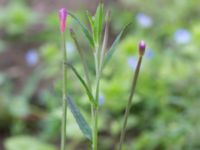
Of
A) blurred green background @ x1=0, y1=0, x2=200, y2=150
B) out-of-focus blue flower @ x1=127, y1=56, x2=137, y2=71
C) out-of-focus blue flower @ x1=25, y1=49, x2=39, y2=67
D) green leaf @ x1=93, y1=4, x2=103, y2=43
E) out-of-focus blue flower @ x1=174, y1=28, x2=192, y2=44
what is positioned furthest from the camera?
out-of-focus blue flower @ x1=25, y1=49, x2=39, y2=67

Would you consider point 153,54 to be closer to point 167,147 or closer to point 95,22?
point 167,147

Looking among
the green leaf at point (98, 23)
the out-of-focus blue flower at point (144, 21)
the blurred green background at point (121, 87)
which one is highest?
the out-of-focus blue flower at point (144, 21)

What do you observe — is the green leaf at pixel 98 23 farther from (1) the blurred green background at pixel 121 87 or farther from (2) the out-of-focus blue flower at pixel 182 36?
(2) the out-of-focus blue flower at pixel 182 36

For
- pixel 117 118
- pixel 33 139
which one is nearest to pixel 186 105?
pixel 117 118

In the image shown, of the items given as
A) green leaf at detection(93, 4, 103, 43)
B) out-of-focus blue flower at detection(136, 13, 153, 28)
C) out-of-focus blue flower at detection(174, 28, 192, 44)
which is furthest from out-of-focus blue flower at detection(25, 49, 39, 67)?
green leaf at detection(93, 4, 103, 43)

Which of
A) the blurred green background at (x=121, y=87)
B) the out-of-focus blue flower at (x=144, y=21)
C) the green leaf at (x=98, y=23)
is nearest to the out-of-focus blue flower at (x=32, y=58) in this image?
the blurred green background at (x=121, y=87)

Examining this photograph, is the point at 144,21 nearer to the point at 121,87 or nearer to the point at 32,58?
the point at 32,58

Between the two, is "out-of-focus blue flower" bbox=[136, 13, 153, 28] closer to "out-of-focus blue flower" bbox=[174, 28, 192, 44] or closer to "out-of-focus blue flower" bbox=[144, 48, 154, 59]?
"out-of-focus blue flower" bbox=[174, 28, 192, 44]
